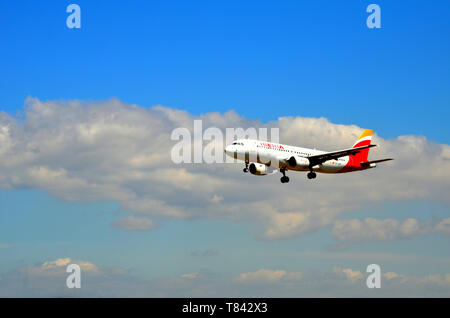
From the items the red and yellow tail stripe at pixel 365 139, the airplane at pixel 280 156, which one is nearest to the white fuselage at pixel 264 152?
the airplane at pixel 280 156

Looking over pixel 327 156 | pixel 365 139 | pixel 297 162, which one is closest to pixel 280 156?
pixel 297 162

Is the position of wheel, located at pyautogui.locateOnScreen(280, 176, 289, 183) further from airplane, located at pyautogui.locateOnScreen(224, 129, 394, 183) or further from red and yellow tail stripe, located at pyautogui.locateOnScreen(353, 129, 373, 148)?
red and yellow tail stripe, located at pyautogui.locateOnScreen(353, 129, 373, 148)

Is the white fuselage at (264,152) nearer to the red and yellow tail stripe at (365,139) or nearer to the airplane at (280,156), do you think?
the airplane at (280,156)

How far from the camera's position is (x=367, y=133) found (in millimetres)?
124312

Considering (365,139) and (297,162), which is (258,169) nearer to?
(297,162)

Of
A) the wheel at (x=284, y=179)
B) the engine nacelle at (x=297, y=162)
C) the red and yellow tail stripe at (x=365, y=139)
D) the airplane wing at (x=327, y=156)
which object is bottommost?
the wheel at (x=284, y=179)

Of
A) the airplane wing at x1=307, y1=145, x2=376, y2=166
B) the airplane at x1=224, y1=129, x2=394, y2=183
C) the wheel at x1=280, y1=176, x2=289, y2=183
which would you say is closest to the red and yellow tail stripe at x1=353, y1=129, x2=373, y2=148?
the airplane at x1=224, y1=129, x2=394, y2=183
